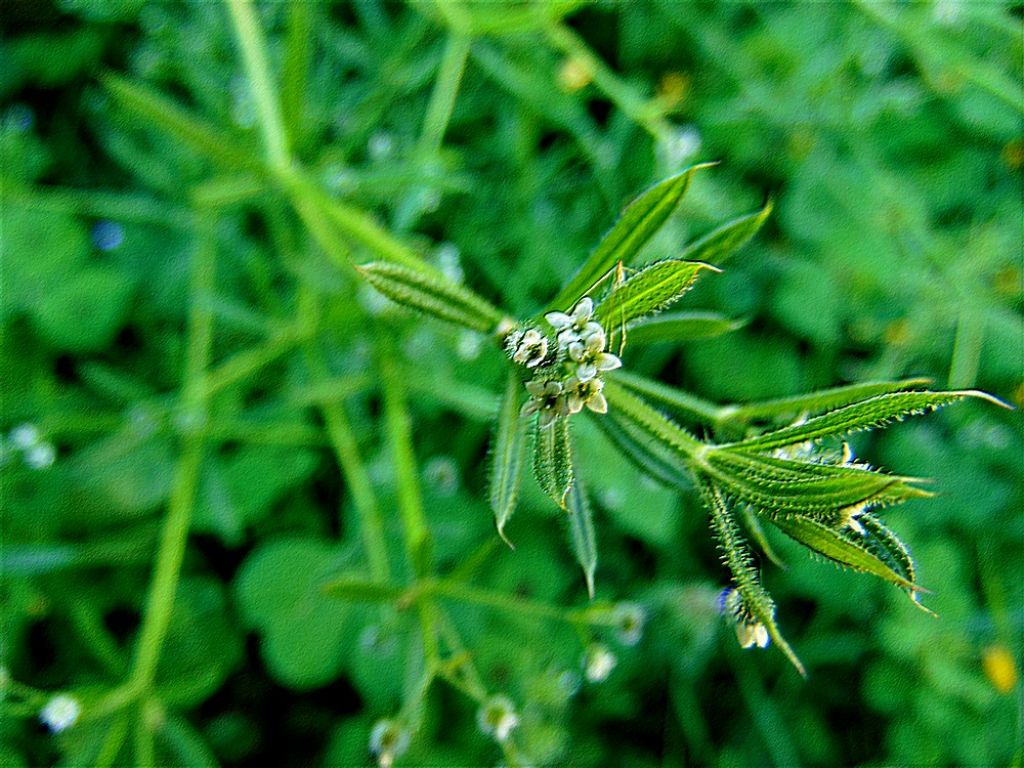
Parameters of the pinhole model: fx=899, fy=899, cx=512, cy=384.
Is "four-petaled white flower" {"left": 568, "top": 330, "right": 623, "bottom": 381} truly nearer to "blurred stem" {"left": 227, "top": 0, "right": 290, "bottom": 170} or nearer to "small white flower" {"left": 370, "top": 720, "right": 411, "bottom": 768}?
"small white flower" {"left": 370, "top": 720, "right": 411, "bottom": 768}

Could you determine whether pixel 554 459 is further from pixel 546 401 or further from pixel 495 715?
pixel 495 715

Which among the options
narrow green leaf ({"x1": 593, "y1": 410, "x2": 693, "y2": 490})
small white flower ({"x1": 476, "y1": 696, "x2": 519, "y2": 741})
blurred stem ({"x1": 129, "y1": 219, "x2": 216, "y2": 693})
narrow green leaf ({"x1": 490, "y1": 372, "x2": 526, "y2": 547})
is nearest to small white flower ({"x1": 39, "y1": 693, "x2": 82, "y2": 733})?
blurred stem ({"x1": 129, "y1": 219, "x2": 216, "y2": 693})

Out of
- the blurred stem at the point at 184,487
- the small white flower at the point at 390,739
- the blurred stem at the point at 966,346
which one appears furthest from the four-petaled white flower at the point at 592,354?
the blurred stem at the point at 966,346

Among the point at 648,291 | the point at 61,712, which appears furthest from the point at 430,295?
the point at 61,712

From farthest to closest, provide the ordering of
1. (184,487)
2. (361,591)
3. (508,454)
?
(184,487) < (361,591) < (508,454)

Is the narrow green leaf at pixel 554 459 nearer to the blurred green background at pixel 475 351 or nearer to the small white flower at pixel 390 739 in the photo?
the small white flower at pixel 390 739
